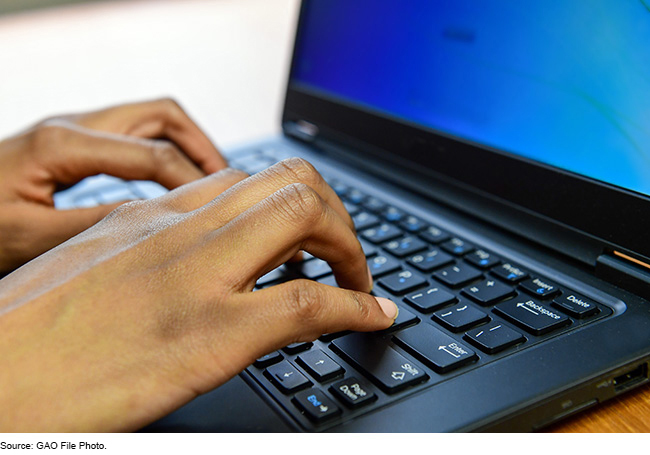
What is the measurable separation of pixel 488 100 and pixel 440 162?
90 millimetres

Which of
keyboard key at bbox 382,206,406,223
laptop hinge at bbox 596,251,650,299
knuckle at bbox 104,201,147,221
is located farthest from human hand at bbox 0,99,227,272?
laptop hinge at bbox 596,251,650,299

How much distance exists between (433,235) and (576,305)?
0.18m

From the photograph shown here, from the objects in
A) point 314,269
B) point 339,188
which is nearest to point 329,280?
point 314,269

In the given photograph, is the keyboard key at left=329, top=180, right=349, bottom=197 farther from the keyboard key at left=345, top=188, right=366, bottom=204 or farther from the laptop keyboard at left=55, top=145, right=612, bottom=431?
the laptop keyboard at left=55, top=145, right=612, bottom=431

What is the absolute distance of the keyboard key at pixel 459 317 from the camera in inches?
18.1

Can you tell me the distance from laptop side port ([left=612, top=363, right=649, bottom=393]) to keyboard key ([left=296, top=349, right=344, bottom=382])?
196 mm

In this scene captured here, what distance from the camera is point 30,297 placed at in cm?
41

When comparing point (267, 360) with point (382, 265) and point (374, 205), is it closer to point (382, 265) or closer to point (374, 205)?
point (382, 265)

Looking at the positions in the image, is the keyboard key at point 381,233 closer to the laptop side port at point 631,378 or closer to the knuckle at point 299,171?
the knuckle at point 299,171

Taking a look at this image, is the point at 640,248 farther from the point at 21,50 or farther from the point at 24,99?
the point at 21,50

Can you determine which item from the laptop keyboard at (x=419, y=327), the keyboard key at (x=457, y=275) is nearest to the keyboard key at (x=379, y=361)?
the laptop keyboard at (x=419, y=327)

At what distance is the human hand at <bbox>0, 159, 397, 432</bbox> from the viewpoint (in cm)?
37
